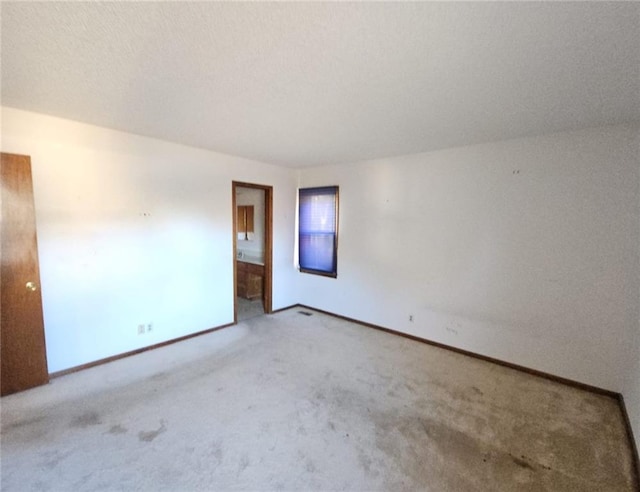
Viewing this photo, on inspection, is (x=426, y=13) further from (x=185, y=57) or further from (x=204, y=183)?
(x=204, y=183)

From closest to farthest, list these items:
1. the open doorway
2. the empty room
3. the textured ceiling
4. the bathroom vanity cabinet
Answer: the textured ceiling → the empty room → the open doorway → the bathroom vanity cabinet

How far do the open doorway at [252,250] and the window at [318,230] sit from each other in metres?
0.62

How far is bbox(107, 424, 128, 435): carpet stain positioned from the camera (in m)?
1.98

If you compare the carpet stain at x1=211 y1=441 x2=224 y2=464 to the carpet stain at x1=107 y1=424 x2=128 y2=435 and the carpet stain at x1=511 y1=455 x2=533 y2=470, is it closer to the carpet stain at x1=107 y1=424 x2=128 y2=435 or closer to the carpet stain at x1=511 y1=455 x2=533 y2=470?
the carpet stain at x1=107 y1=424 x2=128 y2=435

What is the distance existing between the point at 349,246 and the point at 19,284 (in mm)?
3679

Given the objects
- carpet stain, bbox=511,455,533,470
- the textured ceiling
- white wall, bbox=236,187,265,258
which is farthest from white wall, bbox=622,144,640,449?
white wall, bbox=236,187,265,258

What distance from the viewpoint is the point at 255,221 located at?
19.9 feet

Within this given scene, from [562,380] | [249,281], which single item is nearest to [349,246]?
[249,281]

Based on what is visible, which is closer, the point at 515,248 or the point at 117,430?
the point at 117,430

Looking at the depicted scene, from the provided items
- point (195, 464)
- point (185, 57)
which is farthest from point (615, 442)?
point (185, 57)

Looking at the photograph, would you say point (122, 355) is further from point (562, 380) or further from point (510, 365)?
point (562, 380)

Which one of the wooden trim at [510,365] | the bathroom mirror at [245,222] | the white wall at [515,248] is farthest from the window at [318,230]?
the bathroom mirror at [245,222]

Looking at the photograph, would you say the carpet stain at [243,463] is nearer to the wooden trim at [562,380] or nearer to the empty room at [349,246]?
the empty room at [349,246]

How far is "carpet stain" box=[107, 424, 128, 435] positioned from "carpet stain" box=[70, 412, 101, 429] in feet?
0.53
